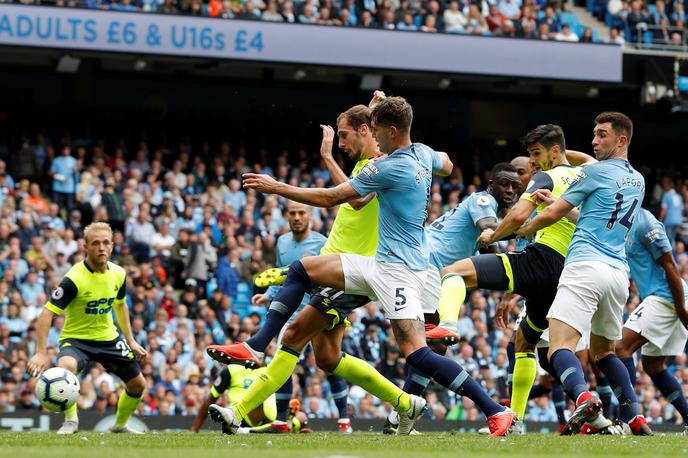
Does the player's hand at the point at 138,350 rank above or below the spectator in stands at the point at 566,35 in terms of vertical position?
below

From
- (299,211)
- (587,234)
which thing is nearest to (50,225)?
(299,211)

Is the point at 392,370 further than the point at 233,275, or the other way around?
the point at 233,275

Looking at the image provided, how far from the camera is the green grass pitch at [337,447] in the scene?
27.7ft

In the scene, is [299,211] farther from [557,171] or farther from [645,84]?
[645,84]

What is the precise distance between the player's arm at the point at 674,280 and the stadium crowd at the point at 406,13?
1430 centimetres

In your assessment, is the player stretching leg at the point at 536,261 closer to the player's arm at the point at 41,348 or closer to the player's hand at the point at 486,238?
the player's hand at the point at 486,238

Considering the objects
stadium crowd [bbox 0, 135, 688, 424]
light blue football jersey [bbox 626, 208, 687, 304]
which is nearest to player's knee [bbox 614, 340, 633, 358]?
light blue football jersey [bbox 626, 208, 687, 304]

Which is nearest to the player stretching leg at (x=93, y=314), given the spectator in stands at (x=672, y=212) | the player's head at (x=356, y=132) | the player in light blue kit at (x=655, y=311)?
the player's head at (x=356, y=132)

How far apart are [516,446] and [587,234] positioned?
204 cm

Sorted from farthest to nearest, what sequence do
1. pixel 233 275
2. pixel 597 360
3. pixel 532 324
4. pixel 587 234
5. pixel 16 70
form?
pixel 16 70
pixel 233 275
pixel 532 324
pixel 597 360
pixel 587 234

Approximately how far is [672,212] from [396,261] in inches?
704

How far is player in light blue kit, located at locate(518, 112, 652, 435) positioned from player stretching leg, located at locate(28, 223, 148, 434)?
4.38 meters

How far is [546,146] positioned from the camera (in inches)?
458

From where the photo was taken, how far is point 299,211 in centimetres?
1402
